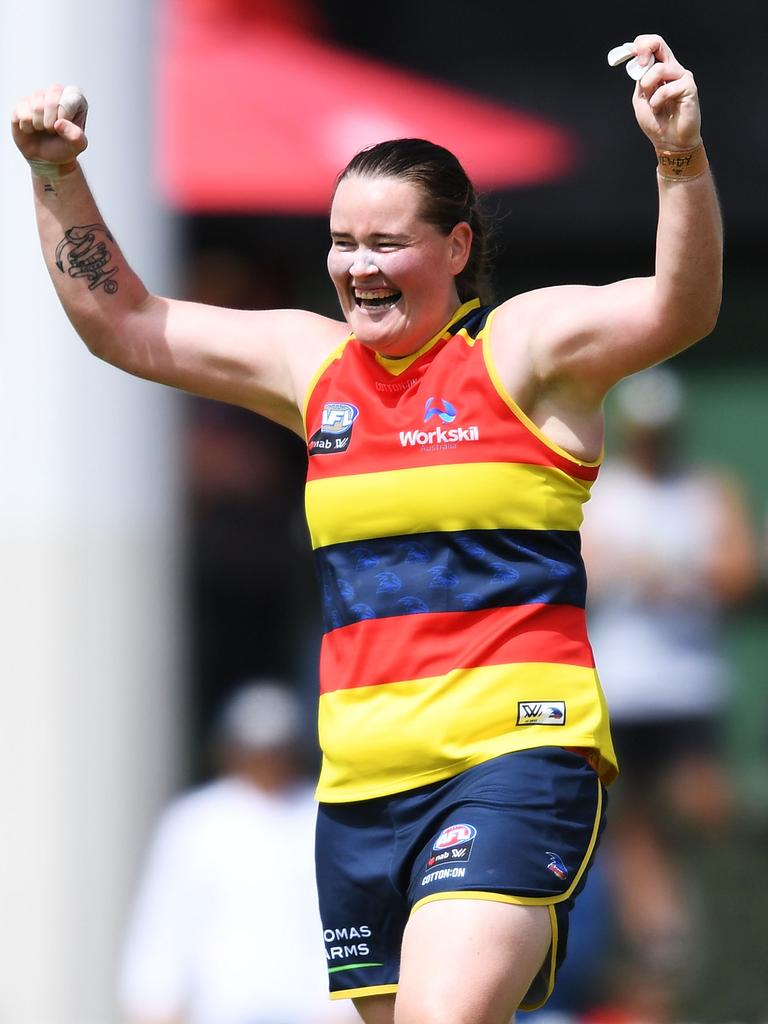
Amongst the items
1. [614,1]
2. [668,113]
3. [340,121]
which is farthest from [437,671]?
[614,1]

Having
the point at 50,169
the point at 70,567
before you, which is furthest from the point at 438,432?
the point at 70,567

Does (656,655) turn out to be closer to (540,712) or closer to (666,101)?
(540,712)

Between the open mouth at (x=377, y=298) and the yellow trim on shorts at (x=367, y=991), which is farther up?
the open mouth at (x=377, y=298)

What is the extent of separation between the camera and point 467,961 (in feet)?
11.6

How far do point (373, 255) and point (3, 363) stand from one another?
330 centimetres

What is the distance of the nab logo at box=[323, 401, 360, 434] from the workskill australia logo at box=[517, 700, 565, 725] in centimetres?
66

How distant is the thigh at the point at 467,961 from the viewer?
352 centimetres

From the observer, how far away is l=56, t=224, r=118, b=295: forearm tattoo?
4.28m

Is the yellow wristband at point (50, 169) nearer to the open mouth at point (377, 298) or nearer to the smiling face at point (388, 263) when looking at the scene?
the smiling face at point (388, 263)

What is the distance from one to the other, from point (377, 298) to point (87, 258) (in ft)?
2.40

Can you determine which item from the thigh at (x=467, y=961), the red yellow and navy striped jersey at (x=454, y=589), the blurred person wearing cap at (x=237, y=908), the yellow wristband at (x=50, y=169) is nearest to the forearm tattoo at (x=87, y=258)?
the yellow wristband at (x=50, y=169)

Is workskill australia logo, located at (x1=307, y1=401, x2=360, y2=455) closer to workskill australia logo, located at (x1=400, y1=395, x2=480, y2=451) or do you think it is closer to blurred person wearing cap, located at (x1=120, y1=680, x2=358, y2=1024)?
workskill australia logo, located at (x1=400, y1=395, x2=480, y2=451)

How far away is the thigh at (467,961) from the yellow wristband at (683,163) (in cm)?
136

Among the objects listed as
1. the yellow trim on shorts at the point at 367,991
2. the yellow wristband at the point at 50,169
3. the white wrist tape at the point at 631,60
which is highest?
the yellow wristband at the point at 50,169
